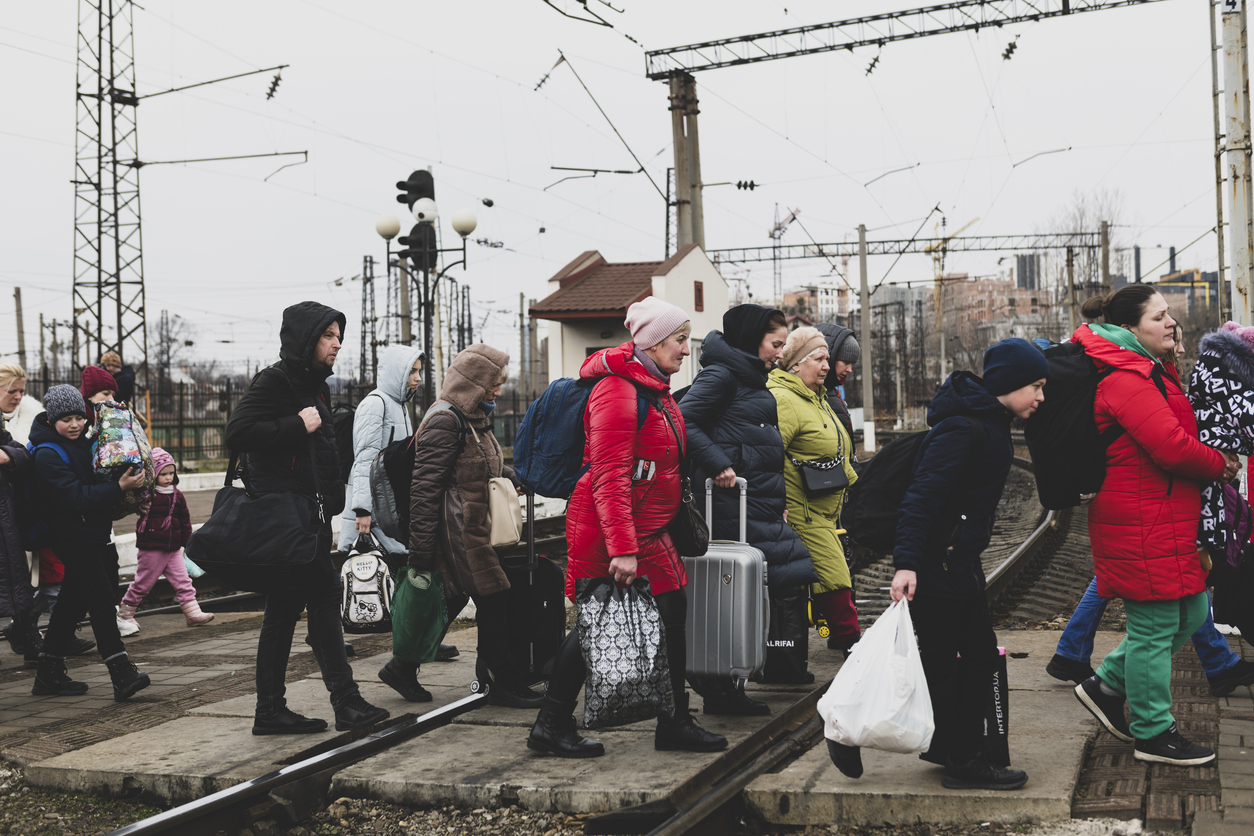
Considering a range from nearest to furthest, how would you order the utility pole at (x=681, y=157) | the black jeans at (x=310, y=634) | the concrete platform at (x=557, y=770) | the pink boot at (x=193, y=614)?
the concrete platform at (x=557, y=770), the black jeans at (x=310, y=634), the pink boot at (x=193, y=614), the utility pole at (x=681, y=157)

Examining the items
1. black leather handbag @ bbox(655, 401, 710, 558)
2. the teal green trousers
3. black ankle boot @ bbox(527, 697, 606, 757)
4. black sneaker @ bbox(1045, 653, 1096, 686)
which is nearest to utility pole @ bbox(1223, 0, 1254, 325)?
black sneaker @ bbox(1045, 653, 1096, 686)

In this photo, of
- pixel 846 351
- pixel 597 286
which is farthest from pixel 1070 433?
pixel 597 286

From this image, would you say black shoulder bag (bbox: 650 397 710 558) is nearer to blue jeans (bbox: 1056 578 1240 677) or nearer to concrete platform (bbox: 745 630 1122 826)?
concrete platform (bbox: 745 630 1122 826)

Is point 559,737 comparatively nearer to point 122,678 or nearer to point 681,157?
point 122,678

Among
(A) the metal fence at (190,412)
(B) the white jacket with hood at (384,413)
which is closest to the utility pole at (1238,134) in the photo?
(B) the white jacket with hood at (384,413)

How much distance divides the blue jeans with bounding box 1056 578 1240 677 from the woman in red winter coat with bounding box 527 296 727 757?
2063 millimetres

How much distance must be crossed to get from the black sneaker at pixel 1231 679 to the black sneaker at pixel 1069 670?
54cm

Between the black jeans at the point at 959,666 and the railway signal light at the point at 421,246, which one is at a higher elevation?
the railway signal light at the point at 421,246

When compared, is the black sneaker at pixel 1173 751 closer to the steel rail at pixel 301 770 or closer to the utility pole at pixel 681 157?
the steel rail at pixel 301 770

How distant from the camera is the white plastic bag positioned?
3973mm

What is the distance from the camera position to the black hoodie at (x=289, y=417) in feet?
16.6

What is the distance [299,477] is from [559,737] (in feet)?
5.49

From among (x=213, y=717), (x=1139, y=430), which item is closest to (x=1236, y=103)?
(x=1139, y=430)

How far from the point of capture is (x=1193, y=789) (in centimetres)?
408
